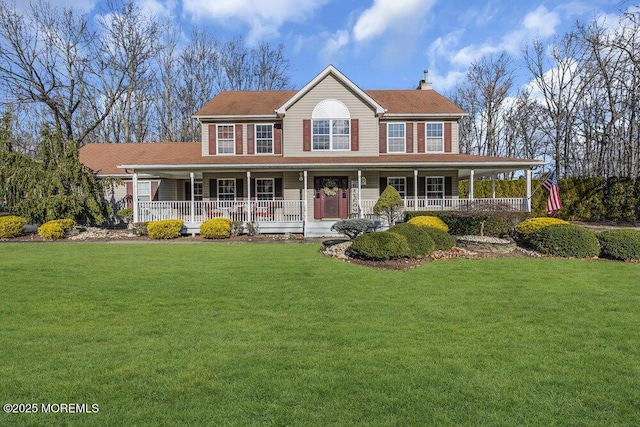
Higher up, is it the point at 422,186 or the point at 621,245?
the point at 422,186

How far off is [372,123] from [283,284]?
41.9 ft

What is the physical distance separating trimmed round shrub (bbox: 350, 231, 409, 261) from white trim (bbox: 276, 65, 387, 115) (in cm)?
1000

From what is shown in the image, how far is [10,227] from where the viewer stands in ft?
50.9

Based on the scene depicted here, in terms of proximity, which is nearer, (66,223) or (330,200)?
(66,223)

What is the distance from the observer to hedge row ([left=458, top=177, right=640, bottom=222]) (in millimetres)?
20734

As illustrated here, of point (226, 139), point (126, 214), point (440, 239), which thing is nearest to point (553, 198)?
point (440, 239)

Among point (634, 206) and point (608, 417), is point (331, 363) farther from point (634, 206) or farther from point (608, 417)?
point (634, 206)

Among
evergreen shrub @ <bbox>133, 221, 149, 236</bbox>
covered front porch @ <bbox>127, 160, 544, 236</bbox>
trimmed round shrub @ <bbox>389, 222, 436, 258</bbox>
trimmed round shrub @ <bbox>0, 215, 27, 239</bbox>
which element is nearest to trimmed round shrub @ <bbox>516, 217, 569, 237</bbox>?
covered front porch @ <bbox>127, 160, 544, 236</bbox>

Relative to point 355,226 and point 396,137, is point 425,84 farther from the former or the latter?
point 355,226

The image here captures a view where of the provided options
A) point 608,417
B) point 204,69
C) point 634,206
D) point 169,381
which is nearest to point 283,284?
point 169,381

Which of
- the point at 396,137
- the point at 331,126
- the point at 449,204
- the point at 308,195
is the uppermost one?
the point at 331,126

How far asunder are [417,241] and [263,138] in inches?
453

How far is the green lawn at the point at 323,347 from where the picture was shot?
10.0 ft

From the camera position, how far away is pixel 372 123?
18.4 m
